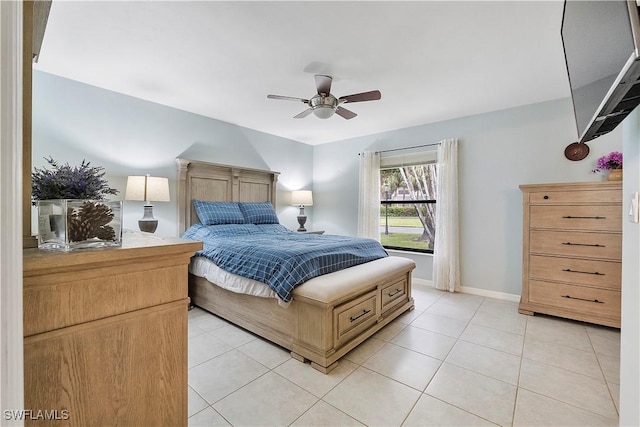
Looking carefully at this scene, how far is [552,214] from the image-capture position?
2.76 m

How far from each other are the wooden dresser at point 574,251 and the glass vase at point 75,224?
11.5ft

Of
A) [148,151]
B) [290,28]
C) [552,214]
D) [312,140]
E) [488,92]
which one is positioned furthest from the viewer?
[312,140]

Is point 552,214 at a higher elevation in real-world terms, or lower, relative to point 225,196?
lower

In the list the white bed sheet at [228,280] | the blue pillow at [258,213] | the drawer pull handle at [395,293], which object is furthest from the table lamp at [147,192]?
the drawer pull handle at [395,293]

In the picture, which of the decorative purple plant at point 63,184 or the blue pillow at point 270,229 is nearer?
the decorative purple plant at point 63,184

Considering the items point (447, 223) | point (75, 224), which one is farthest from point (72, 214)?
point (447, 223)

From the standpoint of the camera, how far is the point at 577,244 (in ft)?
8.63

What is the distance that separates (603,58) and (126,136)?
380 centimetres

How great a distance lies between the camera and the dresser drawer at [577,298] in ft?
8.13

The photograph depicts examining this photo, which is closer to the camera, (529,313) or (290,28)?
(290,28)

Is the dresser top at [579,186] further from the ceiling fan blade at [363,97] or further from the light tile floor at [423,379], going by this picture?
the ceiling fan blade at [363,97]
